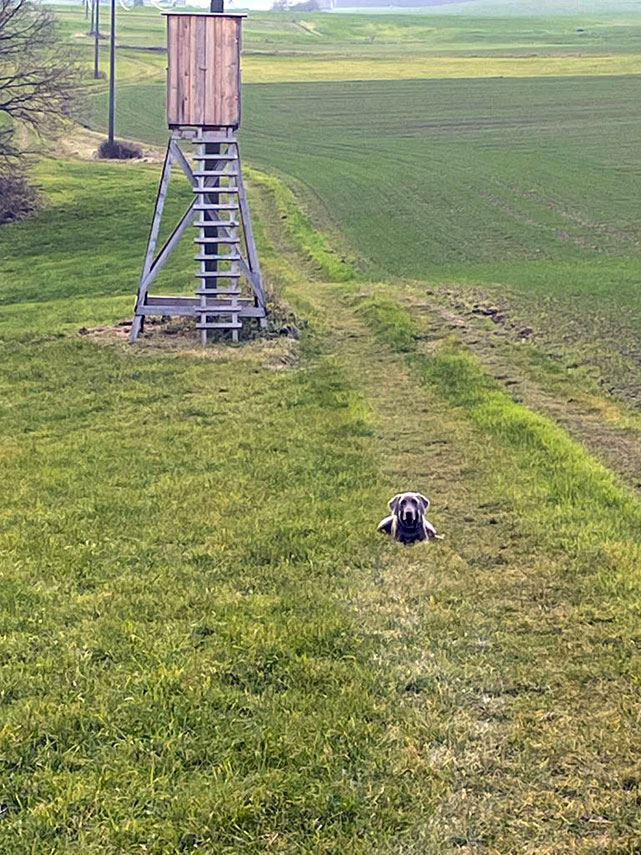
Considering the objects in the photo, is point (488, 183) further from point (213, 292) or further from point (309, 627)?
point (309, 627)

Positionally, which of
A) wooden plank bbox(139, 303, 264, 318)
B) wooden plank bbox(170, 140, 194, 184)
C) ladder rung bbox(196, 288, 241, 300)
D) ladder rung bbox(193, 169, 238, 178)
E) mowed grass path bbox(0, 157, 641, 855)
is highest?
wooden plank bbox(170, 140, 194, 184)

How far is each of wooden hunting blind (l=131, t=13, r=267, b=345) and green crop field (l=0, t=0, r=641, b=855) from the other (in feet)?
1.98

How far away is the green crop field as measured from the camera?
589 cm

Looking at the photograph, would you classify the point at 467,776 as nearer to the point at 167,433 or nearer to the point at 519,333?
the point at 167,433

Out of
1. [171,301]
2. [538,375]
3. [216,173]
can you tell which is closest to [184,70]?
[216,173]

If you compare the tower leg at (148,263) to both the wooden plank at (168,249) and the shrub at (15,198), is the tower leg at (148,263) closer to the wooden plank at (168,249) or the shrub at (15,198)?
the wooden plank at (168,249)

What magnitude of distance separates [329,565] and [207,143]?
11323 mm

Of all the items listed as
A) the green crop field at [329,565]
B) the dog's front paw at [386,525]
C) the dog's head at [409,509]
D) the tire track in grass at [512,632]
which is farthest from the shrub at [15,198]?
the dog's head at [409,509]

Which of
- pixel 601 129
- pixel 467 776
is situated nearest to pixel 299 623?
pixel 467 776

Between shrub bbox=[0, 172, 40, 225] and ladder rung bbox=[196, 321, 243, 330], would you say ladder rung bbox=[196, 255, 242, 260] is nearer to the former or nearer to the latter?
ladder rung bbox=[196, 321, 243, 330]

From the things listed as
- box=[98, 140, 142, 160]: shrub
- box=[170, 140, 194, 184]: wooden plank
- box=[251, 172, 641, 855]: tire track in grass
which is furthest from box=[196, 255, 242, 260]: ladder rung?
box=[98, 140, 142, 160]: shrub

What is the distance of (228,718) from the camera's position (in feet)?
21.9

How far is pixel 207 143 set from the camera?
18469 millimetres

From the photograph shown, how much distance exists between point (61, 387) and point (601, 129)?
149ft
